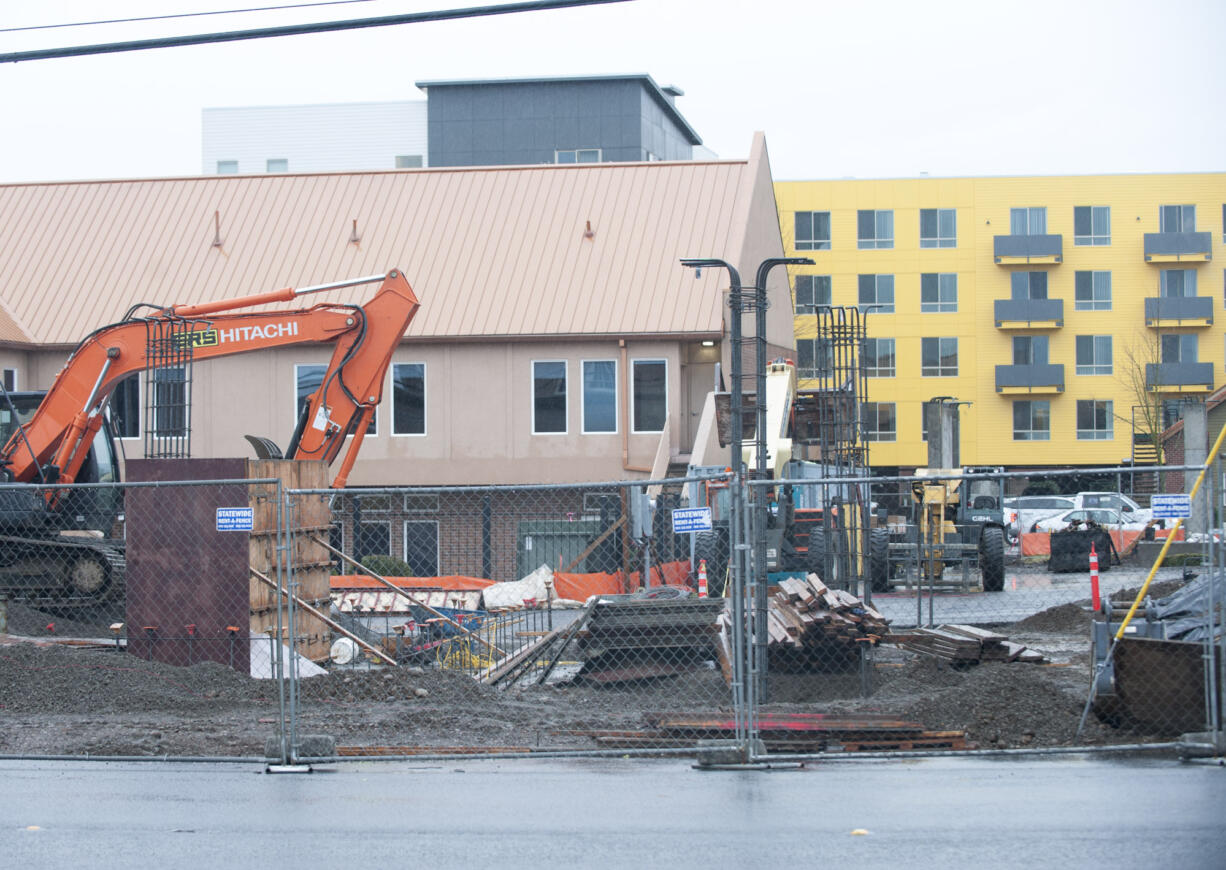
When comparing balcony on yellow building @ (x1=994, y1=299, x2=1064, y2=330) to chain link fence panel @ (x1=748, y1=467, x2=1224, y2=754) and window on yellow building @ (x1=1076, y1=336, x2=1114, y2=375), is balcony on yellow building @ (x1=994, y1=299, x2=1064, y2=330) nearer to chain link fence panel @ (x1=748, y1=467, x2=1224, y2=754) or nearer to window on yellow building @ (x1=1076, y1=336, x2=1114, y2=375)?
window on yellow building @ (x1=1076, y1=336, x2=1114, y2=375)

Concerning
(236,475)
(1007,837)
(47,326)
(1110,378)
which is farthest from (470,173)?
(1110,378)

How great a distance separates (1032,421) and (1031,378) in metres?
1.87

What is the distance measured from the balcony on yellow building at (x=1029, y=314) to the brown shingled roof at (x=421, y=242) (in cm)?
2525

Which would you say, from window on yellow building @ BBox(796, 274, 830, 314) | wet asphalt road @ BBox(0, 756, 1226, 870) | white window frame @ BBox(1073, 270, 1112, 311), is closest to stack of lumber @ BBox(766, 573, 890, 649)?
wet asphalt road @ BBox(0, 756, 1226, 870)

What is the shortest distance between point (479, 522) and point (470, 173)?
10217 millimetres

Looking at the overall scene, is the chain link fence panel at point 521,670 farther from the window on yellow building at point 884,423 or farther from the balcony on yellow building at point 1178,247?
the balcony on yellow building at point 1178,247

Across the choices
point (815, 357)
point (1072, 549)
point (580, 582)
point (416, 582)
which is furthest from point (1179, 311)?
point (416, 582)

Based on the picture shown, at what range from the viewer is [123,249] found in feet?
108

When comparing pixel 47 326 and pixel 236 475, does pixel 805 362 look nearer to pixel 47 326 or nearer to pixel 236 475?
pixel 47 326

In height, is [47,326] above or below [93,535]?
above

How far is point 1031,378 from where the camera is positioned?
54.8 metres

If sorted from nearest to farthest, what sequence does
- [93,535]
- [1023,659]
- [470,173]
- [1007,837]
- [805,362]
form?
1. [1007,837]
2. [1023,659]
3. [93,535]
4. [470,173]
5. [805,362]

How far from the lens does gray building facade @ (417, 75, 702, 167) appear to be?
181ft

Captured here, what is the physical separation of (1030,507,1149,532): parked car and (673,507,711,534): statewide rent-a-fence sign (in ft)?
81.8
